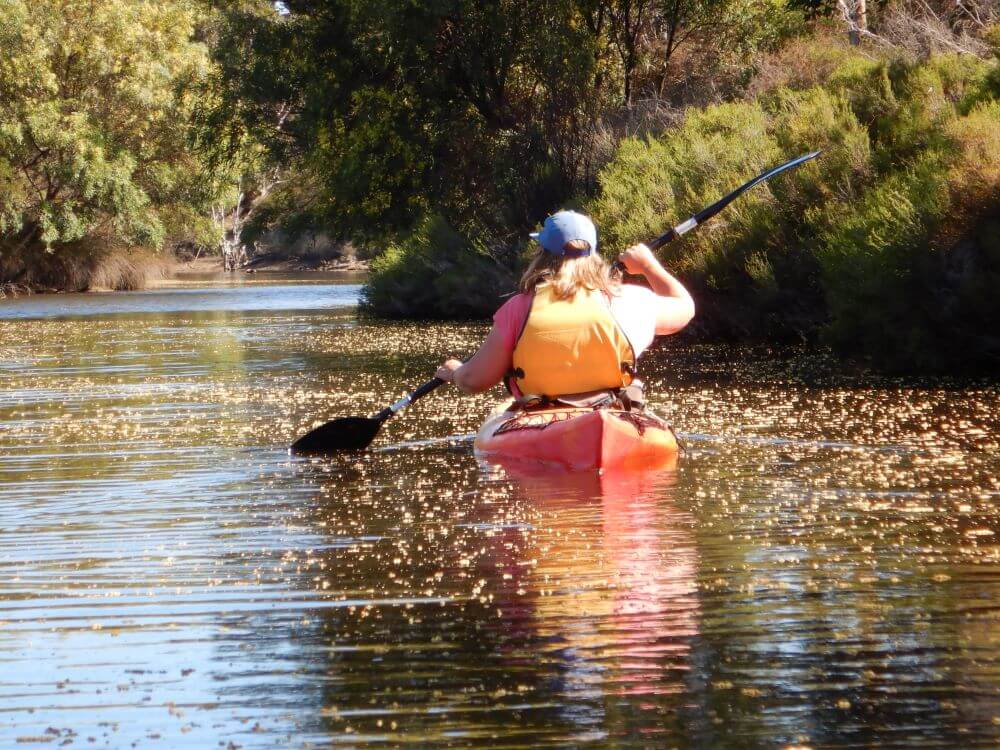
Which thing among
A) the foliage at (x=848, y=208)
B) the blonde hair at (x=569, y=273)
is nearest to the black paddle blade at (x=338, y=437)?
the blonde hair at (x=569, y=273)

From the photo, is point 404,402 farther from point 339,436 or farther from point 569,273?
point 569,273

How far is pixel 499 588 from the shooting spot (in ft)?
20.0

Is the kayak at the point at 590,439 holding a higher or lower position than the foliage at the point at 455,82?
lower

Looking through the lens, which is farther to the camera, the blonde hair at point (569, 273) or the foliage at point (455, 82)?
the foliage at point (455, 82)

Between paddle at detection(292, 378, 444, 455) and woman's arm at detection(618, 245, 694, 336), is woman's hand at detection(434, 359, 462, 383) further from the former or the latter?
woman's arm at detection(618, 245, 694, 336)

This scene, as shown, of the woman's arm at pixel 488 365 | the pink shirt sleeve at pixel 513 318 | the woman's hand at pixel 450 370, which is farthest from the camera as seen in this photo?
the woman's hand at pixel 450 370

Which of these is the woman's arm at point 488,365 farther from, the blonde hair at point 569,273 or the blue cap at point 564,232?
the blue cap at point 564,232

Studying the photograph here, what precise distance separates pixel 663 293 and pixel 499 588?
4.34m

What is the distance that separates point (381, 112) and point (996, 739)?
31232mm

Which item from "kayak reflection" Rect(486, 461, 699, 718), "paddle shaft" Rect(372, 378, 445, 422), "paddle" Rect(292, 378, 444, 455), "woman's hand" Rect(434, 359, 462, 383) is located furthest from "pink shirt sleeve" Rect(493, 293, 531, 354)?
"paddle shaft" Rect(372, 378, 445, 422)

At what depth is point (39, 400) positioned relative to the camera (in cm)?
1519

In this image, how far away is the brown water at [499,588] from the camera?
4.39 m

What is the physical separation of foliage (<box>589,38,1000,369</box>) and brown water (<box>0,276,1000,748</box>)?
289 centimetres

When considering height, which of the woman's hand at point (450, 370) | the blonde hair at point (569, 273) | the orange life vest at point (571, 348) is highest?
the blonde hair at point (569, 273)
